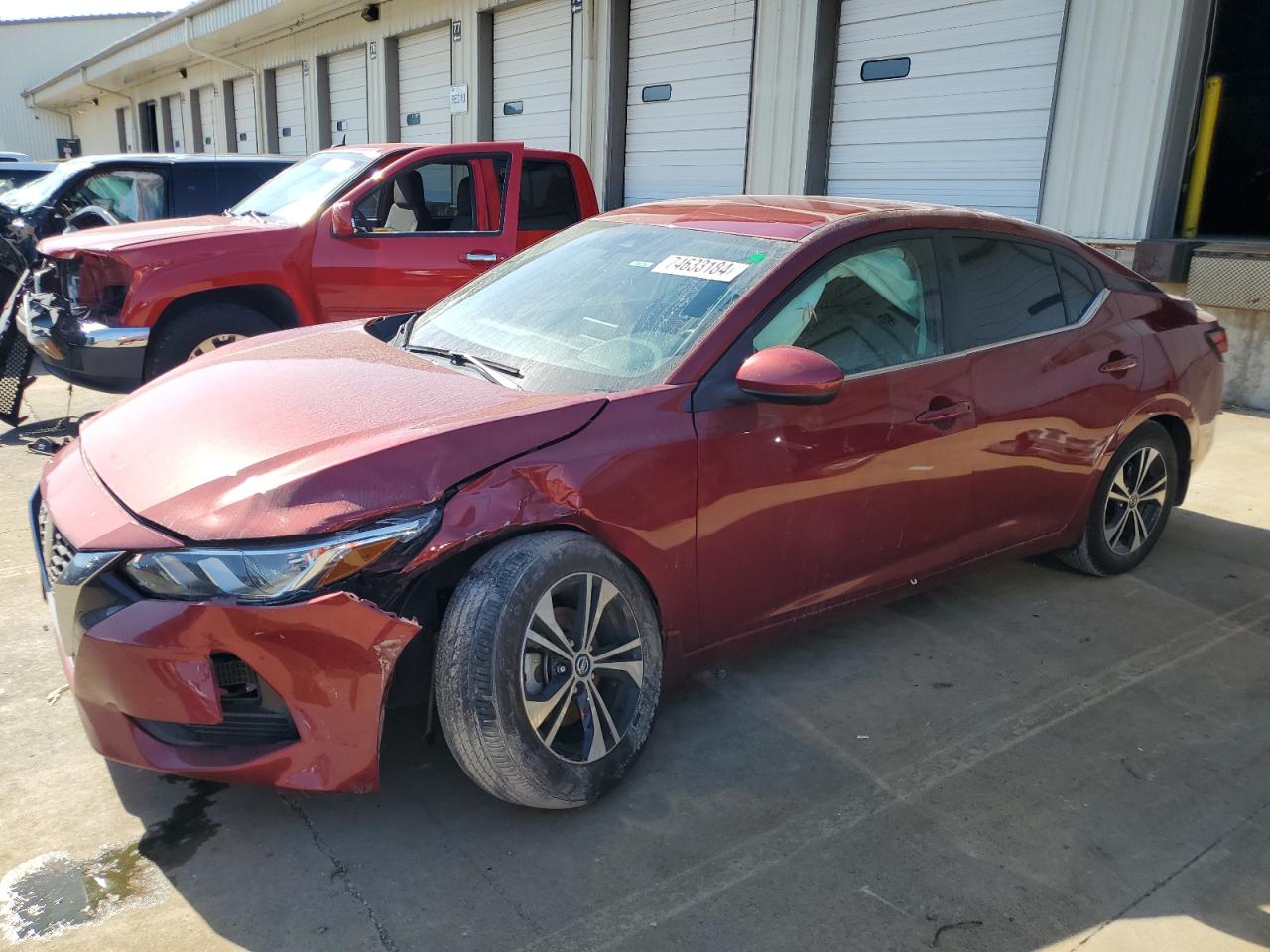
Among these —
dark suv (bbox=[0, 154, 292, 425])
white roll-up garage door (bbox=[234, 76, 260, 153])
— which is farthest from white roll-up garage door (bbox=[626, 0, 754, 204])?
white roll-up garage door (bbox=[234, 76, 260, 153])

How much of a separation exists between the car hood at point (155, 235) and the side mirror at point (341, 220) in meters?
0.28

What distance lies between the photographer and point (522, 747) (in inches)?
94.7

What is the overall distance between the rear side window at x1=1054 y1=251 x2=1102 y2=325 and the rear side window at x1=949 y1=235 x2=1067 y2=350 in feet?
0.13

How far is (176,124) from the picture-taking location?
91.0ft

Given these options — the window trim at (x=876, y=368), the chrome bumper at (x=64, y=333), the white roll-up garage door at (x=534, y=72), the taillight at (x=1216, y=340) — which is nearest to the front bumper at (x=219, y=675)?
the window trim at (x=876, y=368)

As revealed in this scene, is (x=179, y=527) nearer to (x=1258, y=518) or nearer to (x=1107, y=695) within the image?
(x=1107, y=695)

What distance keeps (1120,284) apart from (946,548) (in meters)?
1.51

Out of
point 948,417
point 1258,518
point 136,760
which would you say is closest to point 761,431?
point 948,417

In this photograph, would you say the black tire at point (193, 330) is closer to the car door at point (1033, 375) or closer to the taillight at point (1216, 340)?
the car door at point (1033, 375)

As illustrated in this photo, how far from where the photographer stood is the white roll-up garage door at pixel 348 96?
1734 cm

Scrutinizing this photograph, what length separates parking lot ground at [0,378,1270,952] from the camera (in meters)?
2.24

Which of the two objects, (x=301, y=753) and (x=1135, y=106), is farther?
(x=1135, y=106)

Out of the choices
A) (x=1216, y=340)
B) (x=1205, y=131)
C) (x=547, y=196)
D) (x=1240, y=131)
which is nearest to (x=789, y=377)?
(x=1216, y=340)

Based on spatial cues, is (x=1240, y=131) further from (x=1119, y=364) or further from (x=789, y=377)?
(x=789, y=377)
